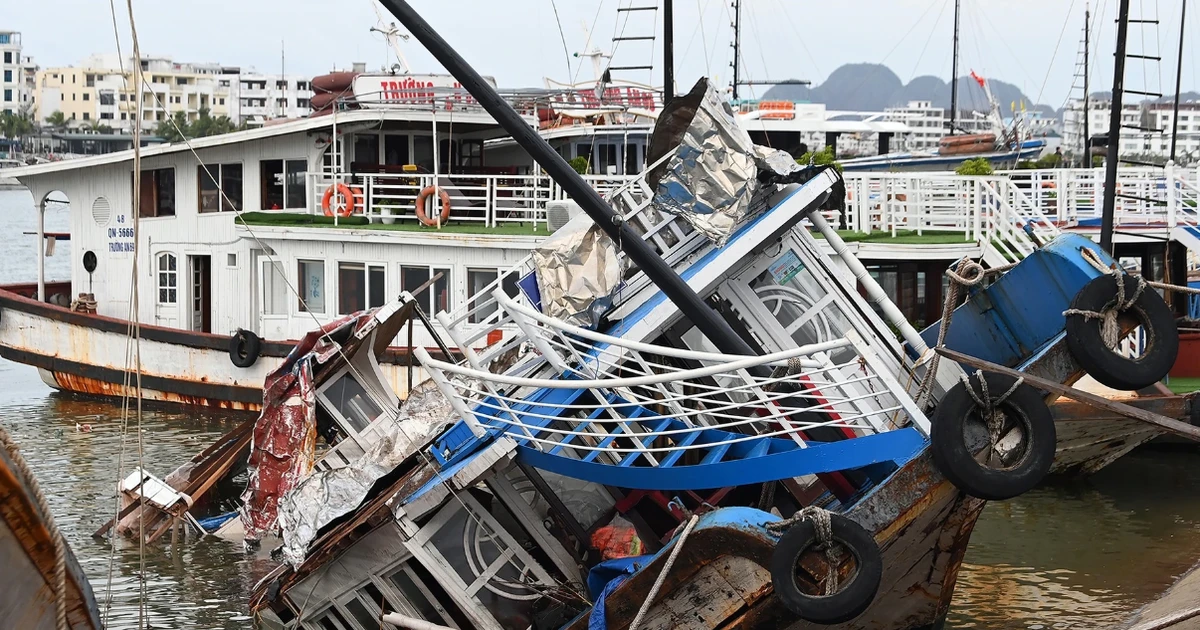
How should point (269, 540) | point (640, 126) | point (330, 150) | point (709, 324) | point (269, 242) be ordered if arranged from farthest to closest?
point (640, 126) → point (330, 150) → point (269, 242) → point (269, 540) → point (709, 324)

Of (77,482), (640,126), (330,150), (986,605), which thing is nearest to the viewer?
(986,605)

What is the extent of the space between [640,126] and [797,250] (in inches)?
555

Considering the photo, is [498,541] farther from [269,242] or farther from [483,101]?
[269,242]

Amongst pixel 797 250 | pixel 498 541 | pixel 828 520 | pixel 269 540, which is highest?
pixel 797 250

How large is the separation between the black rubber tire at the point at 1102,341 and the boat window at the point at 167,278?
1716 centimetres

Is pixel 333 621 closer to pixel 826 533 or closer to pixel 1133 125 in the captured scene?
pixel 826 533

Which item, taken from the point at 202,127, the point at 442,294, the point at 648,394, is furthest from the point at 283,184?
the point at 202,127

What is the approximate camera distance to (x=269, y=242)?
64.7ft

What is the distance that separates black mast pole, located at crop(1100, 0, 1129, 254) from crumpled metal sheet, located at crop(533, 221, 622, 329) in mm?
9323

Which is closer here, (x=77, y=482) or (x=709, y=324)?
(x=709, y=324)

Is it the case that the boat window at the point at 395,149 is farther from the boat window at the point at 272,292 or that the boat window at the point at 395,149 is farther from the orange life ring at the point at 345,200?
the boat window at the point at 272,292

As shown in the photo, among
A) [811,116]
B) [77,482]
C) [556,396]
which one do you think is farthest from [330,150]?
[556,396]

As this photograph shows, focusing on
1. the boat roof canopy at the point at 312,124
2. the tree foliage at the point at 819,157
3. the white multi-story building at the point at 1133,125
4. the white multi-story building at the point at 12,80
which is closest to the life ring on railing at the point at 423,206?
the boat roof canopy at the point at 312,124

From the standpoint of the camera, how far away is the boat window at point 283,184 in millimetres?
21172
